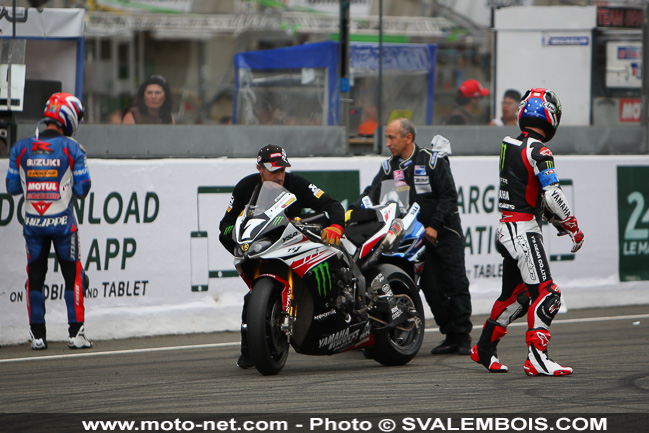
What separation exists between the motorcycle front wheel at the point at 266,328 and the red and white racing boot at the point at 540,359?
5.47 ft

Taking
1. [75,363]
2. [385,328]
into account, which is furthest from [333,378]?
[75,363]

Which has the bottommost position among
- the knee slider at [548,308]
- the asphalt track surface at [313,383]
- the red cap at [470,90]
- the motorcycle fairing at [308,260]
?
the asphalt track surface at [313,383]

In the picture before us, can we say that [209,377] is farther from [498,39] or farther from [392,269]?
[498,39]

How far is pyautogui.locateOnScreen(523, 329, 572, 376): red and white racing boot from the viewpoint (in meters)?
7.22

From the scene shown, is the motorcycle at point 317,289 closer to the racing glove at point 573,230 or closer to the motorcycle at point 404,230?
the motorcycle at point 404,230

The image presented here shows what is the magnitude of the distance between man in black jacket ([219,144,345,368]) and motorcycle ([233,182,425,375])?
0.12 m

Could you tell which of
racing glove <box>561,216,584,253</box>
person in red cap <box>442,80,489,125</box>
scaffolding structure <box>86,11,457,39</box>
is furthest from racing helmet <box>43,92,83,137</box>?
scaffolding structure <box>86,11,457,39</box>

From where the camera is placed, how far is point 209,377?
291 inches

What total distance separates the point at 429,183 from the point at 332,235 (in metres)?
1.55

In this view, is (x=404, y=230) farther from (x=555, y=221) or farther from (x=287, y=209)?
(x=555, y=221)

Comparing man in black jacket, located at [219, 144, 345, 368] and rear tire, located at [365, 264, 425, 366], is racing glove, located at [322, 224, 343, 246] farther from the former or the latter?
rear tire, located at [365, 264, 425, 366]


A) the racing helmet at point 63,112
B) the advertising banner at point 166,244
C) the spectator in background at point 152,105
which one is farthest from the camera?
the spectator in background at point 152,105

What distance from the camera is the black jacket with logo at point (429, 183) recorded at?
8672 millimetres

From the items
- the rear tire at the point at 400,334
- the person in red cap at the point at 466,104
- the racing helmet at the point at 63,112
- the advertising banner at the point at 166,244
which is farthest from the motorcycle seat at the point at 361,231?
the person in red cap at the point at 466,104
